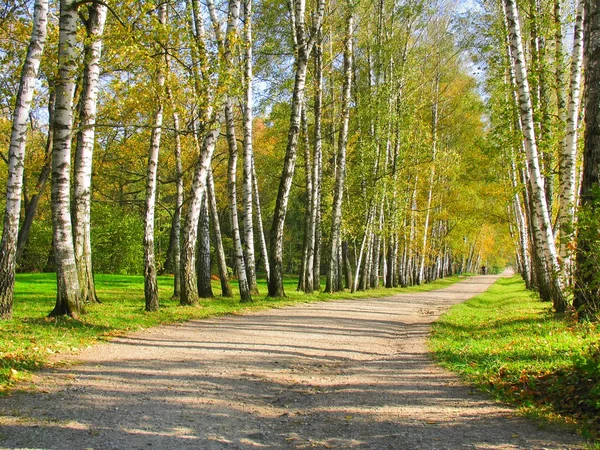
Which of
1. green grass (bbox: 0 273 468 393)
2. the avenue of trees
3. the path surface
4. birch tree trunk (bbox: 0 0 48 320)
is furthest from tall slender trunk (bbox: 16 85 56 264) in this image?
the path surface

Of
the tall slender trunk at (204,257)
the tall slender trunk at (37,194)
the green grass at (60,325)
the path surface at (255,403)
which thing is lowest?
the path surface at (255,403)

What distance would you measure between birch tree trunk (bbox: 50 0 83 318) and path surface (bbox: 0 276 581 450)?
1845 millimetres

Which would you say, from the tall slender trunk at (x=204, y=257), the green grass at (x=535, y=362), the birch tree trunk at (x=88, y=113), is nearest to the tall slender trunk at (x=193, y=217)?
the birch tree trunk at (x=88, y=113)

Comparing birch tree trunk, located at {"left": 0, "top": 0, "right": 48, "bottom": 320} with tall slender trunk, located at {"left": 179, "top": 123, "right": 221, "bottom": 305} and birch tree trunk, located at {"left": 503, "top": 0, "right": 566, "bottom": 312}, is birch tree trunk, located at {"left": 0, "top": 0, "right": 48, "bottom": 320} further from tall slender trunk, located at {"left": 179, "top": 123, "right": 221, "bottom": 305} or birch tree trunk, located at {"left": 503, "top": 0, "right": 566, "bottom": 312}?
birch tree trunk, located at {"left": 503, "top": 0, "right": 566, "bottom": 312}

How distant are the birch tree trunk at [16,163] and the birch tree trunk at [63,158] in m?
0.39

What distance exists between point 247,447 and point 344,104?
1994 centimetres

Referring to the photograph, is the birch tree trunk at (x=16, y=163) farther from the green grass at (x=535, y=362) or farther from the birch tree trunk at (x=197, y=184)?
the green grass at (x=535, y=362)

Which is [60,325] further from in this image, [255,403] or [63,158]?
[255,403]

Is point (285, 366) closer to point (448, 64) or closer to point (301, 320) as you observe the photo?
point (301, 320)

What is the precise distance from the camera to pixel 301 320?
40.9ft

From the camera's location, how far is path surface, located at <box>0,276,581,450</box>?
4359mm

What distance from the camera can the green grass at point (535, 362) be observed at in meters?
5.09

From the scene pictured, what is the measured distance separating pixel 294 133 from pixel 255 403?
13.5m

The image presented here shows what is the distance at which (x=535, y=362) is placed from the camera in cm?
707
